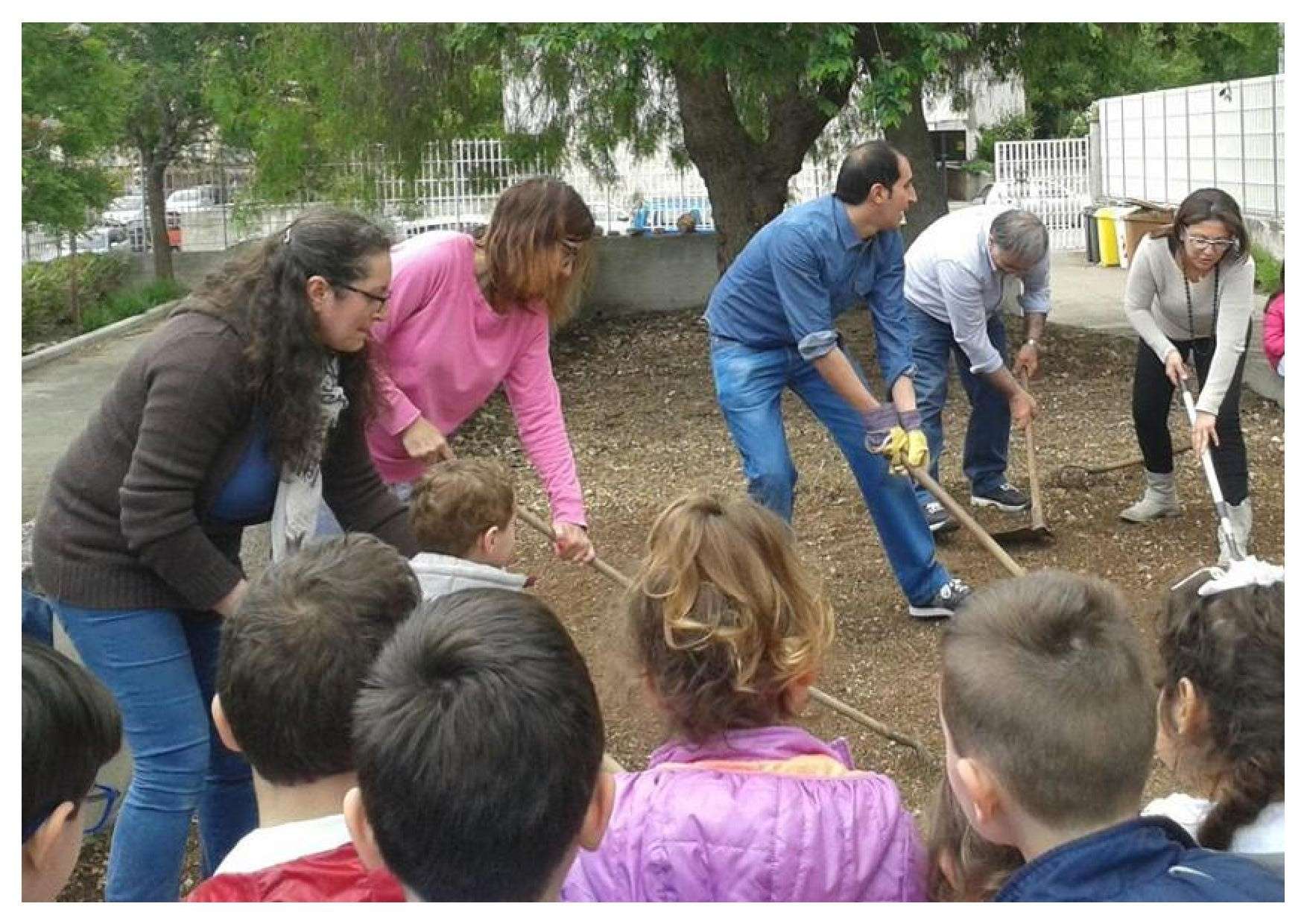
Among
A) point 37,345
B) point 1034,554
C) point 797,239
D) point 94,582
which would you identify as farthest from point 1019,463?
point 37,345

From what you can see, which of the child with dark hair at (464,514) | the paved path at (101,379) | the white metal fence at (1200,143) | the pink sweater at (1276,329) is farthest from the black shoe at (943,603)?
the white metal fence at (1200,143)

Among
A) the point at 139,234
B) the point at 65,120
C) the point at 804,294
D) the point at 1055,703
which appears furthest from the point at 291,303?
the point at 139,234

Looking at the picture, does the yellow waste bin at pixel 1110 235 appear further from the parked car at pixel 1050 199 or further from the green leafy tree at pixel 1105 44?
the green leafy tree at pixel 1105 44

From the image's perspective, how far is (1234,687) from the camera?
2191 millimetres

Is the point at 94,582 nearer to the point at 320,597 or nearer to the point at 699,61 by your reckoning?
the point at 320,597

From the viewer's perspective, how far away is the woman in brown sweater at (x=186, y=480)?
2.84 meters

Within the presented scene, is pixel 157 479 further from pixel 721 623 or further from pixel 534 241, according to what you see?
pixel 534 241

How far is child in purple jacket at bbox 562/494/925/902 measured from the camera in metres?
2.13

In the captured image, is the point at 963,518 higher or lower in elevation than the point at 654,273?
lower

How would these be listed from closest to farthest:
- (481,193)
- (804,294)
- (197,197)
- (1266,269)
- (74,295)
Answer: (804,294), (481,193), (1266,269), (74,295), (197,197)

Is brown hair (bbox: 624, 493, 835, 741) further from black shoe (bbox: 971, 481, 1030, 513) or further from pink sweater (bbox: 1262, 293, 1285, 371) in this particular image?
black shoe (bbox: 971, 481, 1030, 513)

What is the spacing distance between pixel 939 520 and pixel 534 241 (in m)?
3.12

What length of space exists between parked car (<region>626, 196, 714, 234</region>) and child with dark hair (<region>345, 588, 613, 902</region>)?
1249 cm
